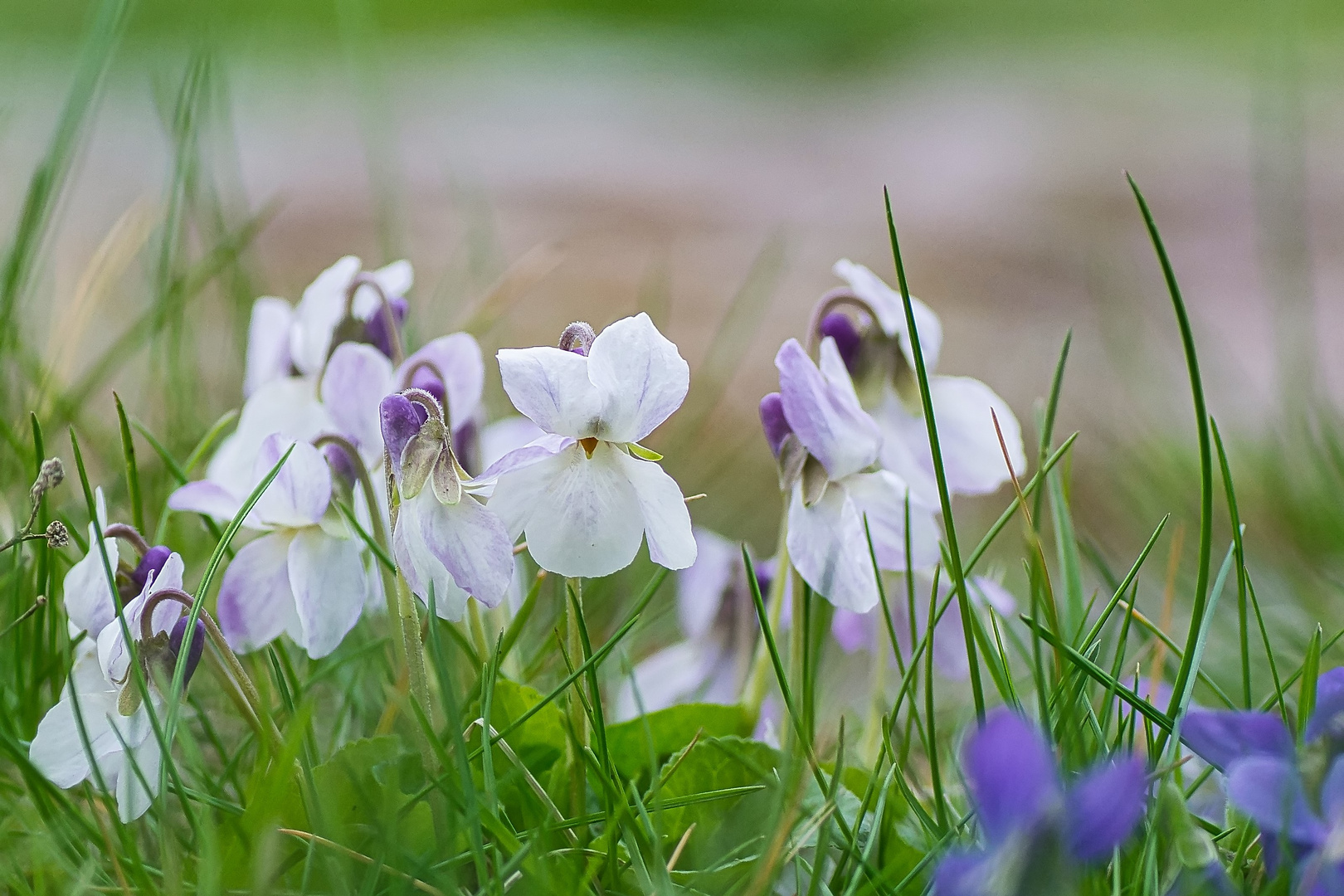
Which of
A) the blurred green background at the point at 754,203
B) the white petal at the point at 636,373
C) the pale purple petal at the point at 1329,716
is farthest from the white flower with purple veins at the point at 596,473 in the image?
the blurred green background at the point at 754,203

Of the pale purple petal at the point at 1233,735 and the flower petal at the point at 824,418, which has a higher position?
the flower petal at the point at 824,418

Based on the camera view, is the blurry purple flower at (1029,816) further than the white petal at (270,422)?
No

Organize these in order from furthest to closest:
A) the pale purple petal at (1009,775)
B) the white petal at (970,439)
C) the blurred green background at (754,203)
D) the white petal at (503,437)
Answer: the blurred green background at (754,203)
the white petal at (503,437)
the white petal at (970,439)
the pale purple petal at (1009,775)

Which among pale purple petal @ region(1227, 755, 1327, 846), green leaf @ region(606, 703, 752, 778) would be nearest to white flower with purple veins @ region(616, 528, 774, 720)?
green leaf @ region(606, 703, 752, 778)

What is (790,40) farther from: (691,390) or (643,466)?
(643,466)

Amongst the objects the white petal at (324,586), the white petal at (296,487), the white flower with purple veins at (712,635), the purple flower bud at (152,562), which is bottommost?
the white flower with purple veins at (712,635)

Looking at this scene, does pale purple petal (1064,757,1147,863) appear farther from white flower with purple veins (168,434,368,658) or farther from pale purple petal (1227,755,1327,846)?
white flower with purple veins (168,434,368,658)

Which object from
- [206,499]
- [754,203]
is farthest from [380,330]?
[754,203]

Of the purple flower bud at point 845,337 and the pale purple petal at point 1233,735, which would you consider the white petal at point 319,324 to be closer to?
the purple flower bud at point 845,337
